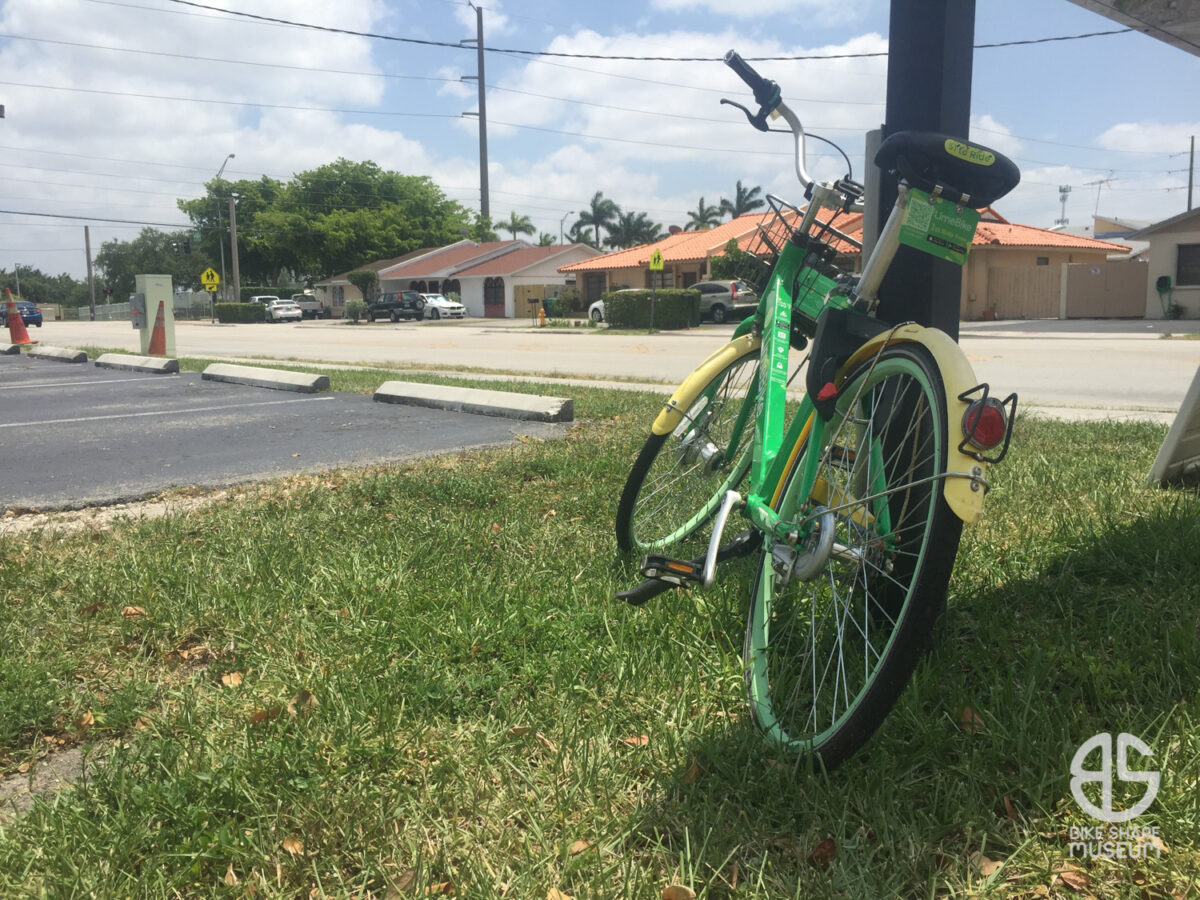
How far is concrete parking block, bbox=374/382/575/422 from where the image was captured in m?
7.75

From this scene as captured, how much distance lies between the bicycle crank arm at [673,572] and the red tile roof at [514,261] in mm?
54056

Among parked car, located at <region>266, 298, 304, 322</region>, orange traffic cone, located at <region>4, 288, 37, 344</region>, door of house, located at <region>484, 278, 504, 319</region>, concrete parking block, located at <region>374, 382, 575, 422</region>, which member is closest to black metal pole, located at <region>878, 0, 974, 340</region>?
concrete parking block, located at <region>374, 382, 575, 422</region>

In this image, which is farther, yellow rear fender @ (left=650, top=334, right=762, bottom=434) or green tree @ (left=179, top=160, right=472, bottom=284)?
green tree @ (left=179, top=160, right=472, bottom=284)

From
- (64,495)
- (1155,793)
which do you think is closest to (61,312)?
(64,495)

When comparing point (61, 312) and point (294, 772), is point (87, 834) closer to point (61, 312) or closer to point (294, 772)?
point (294, 772)

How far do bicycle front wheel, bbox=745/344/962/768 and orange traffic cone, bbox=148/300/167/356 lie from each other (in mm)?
16324

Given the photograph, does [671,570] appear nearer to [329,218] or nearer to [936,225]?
[936,225]

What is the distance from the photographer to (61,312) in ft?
257

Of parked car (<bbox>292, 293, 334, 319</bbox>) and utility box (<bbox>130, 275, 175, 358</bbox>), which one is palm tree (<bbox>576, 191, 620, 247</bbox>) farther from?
utility box (<bbox>130, 275, 175, 358</bbox>)

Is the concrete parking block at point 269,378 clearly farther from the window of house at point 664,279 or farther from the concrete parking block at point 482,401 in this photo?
the window of house at point 664,279

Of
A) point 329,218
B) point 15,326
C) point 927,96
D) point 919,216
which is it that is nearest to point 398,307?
point 329,218

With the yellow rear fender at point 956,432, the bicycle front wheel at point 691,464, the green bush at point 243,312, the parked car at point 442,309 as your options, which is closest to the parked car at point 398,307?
the parked car at point 442,309

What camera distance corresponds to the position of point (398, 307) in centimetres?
5022

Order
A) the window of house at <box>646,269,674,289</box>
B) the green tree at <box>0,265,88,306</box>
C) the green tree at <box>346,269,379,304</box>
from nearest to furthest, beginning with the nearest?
the window of house at <box>646,269,674,289</box>, the green tree at <box>346,269,379,304</box>, the green tree at <box>0,265,88,306</box>
